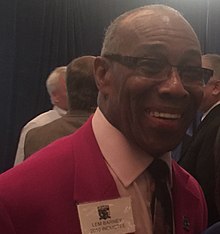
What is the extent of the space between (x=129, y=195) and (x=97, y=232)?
12 cm

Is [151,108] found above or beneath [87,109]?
above

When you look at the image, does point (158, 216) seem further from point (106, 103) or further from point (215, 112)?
point (215, 112)

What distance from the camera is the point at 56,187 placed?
105cm

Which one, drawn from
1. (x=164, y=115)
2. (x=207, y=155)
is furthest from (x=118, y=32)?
(x=207, y=155)

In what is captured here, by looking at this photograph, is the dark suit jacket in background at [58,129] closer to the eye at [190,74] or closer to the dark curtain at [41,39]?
the eye at [190,74]

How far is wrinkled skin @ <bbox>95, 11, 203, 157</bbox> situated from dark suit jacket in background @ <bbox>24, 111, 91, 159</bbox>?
1.02 metres

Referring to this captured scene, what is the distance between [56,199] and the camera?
40.9 inches

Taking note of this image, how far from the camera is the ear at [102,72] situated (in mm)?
1062

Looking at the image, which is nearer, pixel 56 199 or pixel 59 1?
pixel 56 199

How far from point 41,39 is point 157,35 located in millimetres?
4492

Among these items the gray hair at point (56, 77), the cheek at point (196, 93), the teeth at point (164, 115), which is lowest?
the gray hair at point (56, 77)

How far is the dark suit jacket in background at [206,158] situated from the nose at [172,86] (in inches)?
50.7

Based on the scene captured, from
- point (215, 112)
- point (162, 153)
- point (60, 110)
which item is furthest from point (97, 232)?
point (60, 110)

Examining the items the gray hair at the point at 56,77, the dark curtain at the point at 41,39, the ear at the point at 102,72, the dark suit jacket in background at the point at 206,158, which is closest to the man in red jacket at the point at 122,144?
the ear at the point at 102,72
